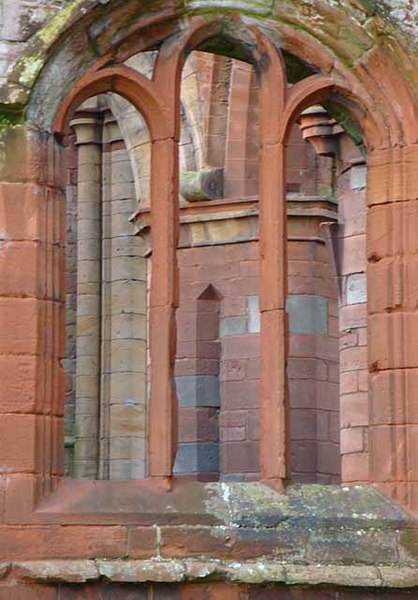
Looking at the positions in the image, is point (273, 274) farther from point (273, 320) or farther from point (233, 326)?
point (233, 326)

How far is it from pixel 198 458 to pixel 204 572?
4.93 metres

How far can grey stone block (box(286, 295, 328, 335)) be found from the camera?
51.3 feet

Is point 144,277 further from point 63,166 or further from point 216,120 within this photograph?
point 63,166

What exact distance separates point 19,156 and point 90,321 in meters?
7.83

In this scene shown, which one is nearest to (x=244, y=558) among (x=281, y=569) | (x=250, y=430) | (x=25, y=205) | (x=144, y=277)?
(x=281, y=569)

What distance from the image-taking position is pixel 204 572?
10.7 m

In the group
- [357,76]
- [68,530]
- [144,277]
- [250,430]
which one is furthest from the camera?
[144,277]

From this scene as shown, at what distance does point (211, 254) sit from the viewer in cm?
1571

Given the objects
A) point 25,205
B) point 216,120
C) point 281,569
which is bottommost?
point 281,569

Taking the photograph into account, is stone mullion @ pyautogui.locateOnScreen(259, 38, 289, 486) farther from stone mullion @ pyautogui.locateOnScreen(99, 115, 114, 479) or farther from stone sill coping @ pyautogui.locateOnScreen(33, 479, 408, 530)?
stone mullion @ pyautogui.locateOnScreen(99, 115, 114, 479)

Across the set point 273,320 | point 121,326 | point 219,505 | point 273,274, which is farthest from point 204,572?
point 121,326

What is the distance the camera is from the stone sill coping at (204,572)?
34.8ft

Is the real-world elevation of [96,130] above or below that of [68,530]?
above

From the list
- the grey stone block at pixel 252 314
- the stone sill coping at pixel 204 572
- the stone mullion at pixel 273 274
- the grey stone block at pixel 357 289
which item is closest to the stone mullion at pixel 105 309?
the grey stone block at pixel 252 314
